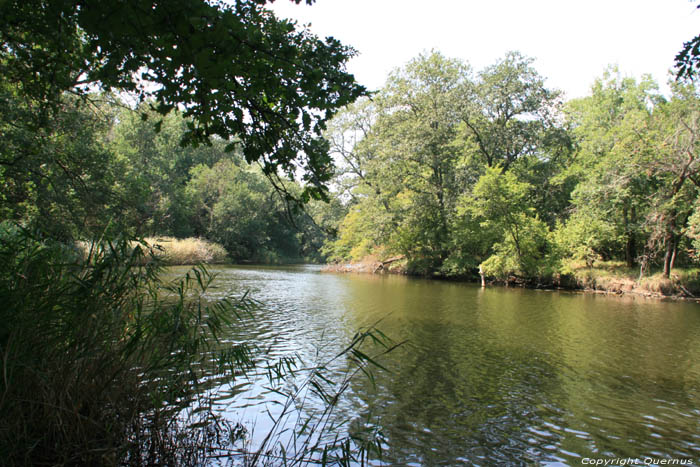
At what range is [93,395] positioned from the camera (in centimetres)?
327

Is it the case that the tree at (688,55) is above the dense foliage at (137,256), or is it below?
above

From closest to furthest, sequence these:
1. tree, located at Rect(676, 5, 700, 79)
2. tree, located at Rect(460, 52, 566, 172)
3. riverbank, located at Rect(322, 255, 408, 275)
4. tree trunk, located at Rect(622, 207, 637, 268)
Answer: tree, located at Rect(676, 5, 700, 79) → tree trunk, located at Rect(622, 207, 637, 268) → tree, located at Rect(460, 52, 566, 172) → riverbank, located at Rect(322, 255, 408, 275)

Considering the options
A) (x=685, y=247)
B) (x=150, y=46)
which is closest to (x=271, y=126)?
(x=150, y=46)

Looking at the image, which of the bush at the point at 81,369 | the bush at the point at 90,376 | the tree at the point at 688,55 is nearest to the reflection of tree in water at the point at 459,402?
the bush at the point at 90,376

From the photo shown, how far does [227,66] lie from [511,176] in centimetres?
2486

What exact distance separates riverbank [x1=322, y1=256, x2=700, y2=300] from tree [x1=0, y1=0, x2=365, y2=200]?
2248 cm

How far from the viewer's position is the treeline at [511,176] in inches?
800

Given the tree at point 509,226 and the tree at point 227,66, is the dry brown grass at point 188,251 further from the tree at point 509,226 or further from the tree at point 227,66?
the tree at point 227,66

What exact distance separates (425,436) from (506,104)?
27.4 meters

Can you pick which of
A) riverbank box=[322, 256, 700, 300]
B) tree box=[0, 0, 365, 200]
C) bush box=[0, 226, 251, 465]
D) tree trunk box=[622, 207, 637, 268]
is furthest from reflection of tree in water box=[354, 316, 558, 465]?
tree trunk box=[622, 207, 637, 268]

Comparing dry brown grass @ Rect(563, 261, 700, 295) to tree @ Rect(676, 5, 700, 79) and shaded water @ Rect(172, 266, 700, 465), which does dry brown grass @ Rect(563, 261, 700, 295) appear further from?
tree @ Rect(676, 5, 700, 79)

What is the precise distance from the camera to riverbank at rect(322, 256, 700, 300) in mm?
19984

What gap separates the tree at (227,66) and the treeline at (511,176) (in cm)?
1884

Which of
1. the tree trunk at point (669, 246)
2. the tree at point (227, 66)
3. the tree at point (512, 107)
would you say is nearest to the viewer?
the tree at point (227, 66)
